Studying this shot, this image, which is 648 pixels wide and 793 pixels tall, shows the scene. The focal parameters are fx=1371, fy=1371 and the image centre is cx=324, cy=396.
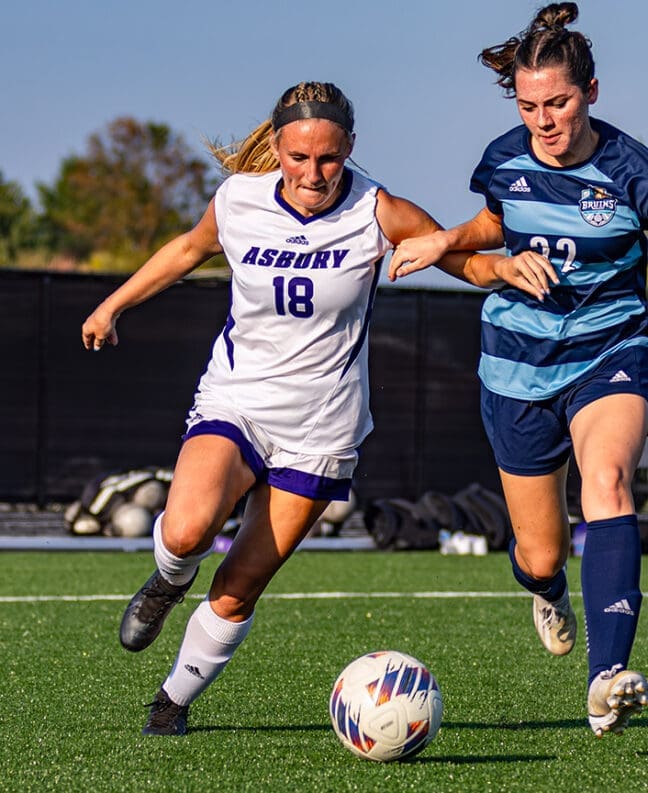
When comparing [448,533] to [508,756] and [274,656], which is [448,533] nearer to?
[274,656]

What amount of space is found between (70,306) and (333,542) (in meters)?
3.90

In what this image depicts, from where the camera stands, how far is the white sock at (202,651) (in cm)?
482

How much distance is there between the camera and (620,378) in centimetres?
466

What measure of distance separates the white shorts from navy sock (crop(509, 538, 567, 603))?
3.91 ft

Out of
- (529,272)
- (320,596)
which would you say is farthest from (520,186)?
(320,596)

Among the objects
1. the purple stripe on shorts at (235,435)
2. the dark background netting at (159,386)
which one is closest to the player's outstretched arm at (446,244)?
the purple stripe on shorts at (235,435)

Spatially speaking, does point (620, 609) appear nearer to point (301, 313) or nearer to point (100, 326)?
point (301, 313)

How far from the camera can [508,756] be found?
4.60 m

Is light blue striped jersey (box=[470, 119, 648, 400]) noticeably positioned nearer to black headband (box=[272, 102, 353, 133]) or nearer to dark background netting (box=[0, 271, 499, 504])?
black headband (box=[272, 102, 353, 133])

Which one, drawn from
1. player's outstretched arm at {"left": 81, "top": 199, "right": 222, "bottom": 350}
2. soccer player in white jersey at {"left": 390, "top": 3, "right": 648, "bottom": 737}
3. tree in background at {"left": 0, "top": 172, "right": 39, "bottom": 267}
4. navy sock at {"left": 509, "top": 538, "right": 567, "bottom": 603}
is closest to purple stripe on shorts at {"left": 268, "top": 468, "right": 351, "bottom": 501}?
soccer player in white jersey at {"left": 390, "top": 3, "right": 648, "bottom": 737}

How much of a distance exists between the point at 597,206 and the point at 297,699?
2404mm

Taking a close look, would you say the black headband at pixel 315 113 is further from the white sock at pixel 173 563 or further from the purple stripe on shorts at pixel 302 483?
the white sock at pixel 173 563

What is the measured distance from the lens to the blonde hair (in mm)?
4617

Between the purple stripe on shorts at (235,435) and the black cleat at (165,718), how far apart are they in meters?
0.90
